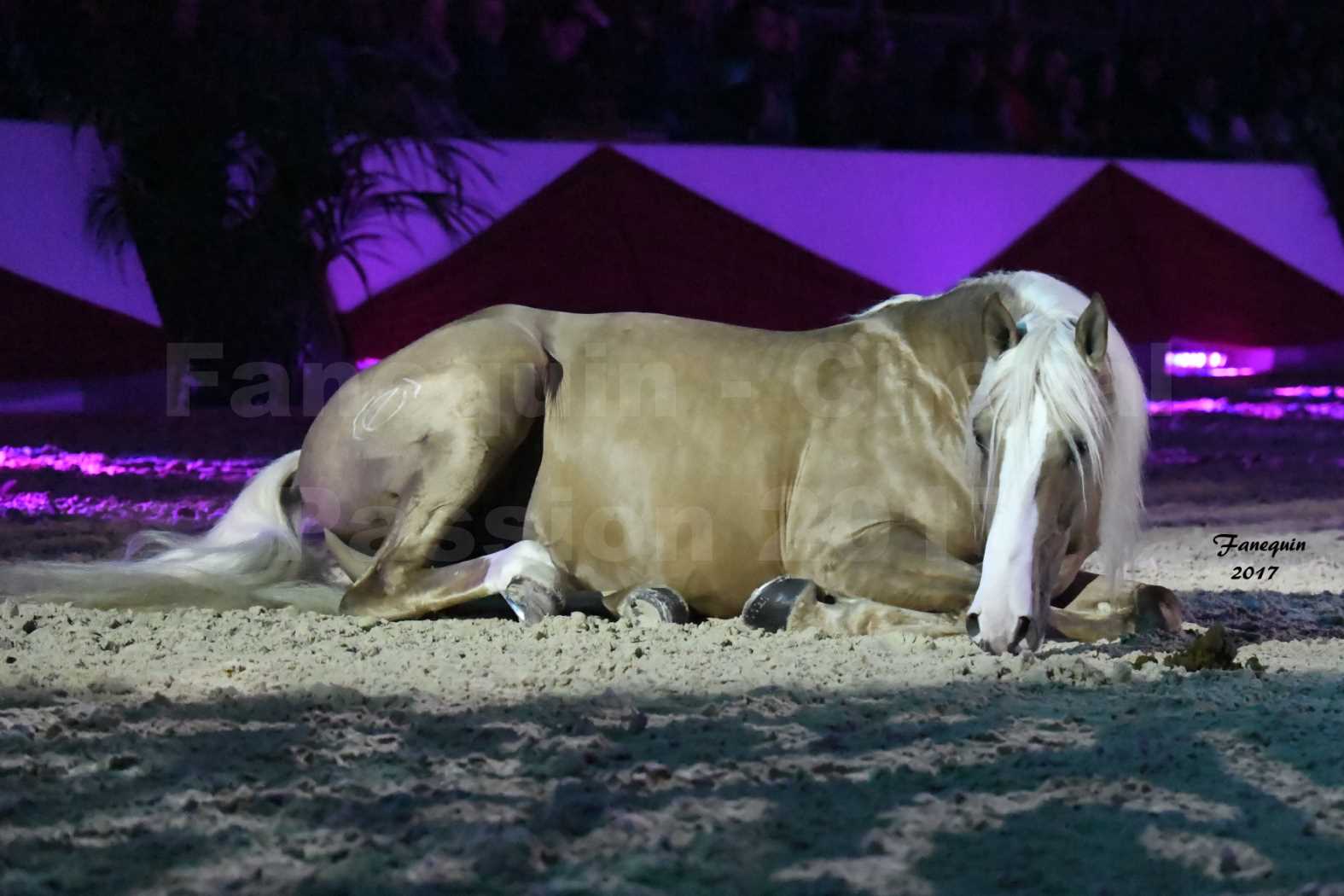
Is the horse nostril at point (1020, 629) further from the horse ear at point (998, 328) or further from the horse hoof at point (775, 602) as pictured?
the horse hoof at point (775, 602)

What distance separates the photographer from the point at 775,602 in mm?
3951

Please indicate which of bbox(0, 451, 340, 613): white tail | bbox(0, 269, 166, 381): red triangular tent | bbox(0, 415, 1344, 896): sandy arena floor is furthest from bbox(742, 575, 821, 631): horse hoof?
bbox(0, 269, 166, 381): red triangular tent

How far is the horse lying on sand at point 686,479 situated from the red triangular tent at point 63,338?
501 centimetres

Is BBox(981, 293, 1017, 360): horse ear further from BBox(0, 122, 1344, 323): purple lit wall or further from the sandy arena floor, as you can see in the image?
BBox(0, 122, 1344, 323): purple lit wall

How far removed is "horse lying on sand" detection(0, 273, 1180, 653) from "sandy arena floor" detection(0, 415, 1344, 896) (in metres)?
0.19

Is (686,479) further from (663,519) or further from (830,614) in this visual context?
(830,614)

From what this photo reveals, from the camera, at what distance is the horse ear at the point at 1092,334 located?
347 cm

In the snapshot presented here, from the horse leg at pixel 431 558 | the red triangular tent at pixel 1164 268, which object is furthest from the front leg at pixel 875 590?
the red triangular tent at pixel 1164 268

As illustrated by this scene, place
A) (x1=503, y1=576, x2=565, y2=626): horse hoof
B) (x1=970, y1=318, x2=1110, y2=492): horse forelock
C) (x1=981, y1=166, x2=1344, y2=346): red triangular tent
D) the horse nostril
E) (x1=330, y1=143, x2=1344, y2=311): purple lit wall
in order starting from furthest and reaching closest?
(x1=981, y1=166, x2=1344, y2=346): red triangular tent, (x1=330, y1=143, x2=1344, y2=311): purple lit wall, (x1=503, y1=576, x2=565, y2=626): horse hoof, (x1=970, y1=318, x2=1110, y2=492): horse forelock, the horse nostril

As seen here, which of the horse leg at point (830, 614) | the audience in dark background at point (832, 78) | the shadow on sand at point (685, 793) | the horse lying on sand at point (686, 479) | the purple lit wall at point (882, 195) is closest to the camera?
the shadow on sand at point (685, 793)

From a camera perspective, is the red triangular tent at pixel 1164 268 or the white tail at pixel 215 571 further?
the red triangular tent at pixel 1164 268

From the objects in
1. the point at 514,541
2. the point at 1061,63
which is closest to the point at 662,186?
the point at 1061,63

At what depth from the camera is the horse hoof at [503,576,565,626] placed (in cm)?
402

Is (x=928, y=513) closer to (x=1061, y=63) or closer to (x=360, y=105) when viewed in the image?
(x=360, y=105)
